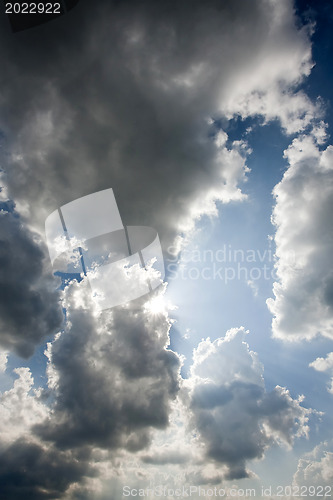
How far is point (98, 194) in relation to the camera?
4853cm

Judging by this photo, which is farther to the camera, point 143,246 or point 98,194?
point 143,246

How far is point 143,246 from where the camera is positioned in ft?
174

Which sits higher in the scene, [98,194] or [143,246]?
[98,194]

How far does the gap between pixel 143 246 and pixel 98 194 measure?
1180 centimetres
